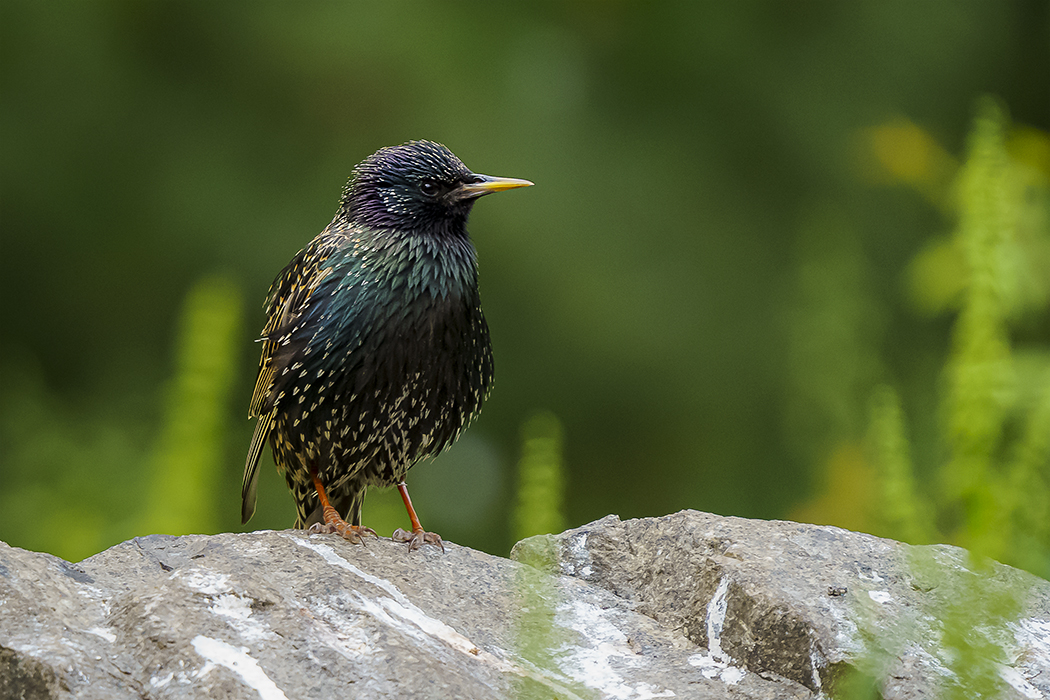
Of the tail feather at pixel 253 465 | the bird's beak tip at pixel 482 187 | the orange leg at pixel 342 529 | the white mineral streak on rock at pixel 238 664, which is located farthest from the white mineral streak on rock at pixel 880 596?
the tail feather at pixel 253 465

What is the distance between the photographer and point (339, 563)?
102 inches

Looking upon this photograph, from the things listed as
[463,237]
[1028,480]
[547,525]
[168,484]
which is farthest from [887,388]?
[463,237]

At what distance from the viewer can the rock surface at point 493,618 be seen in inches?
75.3

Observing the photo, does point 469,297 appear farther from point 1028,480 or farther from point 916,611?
point 1028,480

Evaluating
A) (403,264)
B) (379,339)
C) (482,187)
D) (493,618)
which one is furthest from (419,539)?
(482,187)

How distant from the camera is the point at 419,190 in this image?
11.5 ft

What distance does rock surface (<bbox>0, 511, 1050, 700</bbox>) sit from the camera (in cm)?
191

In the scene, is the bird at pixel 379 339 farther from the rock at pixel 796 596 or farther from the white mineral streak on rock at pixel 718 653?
the white mineral streak on rock at pixel 718 653

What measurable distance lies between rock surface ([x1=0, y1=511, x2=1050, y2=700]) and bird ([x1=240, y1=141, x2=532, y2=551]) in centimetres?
45

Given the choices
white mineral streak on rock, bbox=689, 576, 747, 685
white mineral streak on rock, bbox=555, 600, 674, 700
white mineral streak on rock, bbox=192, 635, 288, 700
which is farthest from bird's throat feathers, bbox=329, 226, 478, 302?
white mineral streak on rock, bbox=192, 635, 288, 700

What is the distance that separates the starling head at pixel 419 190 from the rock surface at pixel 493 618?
1.10 m

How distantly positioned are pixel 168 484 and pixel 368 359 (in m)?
2.07

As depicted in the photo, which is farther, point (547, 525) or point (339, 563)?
point (339, 563)

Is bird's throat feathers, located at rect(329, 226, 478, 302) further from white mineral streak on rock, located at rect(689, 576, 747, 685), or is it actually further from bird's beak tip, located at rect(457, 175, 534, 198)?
white mineral streak on rock, located at rect(689, 576, 747, 685)
